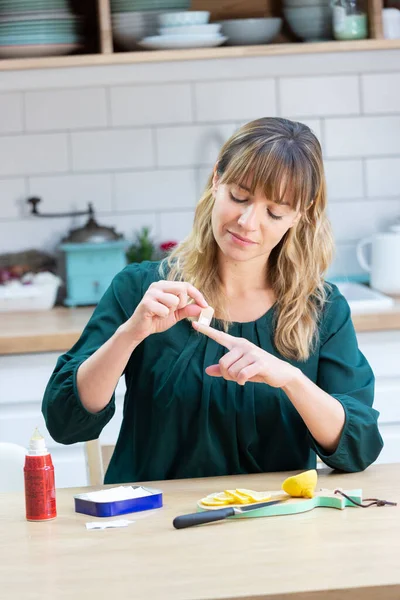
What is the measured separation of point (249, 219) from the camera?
5.86 ft

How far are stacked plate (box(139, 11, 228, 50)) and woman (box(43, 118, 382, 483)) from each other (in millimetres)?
1133

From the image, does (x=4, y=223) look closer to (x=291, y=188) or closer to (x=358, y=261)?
(x=358, y=261)

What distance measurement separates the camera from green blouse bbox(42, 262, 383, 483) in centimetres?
188

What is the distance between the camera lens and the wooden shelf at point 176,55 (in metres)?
2.97

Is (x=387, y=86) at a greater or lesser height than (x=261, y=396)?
greater

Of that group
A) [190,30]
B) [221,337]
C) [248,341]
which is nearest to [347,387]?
[248,341]

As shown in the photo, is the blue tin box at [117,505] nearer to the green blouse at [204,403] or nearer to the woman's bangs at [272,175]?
the green blouse at [204,403]

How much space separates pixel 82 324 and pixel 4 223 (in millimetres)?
684

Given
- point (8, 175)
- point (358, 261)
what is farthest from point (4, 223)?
point (358, 261)

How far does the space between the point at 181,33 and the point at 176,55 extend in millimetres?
78

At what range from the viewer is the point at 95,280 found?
10.7 feet

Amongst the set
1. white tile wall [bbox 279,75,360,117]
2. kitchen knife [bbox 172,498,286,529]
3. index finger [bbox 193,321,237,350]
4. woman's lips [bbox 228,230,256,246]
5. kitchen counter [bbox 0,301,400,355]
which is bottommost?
kitchen counter [bbox 0,301,400,355]

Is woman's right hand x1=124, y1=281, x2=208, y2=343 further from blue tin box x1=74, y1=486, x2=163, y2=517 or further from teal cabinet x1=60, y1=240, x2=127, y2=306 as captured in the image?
teal cabinet x1=60, y1=240, x2=127, y2=306

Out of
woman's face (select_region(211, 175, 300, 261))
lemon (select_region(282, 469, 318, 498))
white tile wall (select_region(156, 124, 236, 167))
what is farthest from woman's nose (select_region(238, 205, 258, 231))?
white tile wall (select_region(156, 124, 236, 167))
